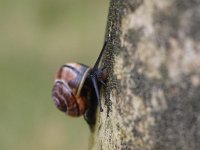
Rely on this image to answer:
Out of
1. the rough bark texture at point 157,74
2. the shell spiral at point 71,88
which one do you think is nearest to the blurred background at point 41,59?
the shell spiral at point 71,88

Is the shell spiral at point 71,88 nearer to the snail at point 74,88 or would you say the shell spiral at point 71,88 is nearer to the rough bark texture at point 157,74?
the snail at point 74,88

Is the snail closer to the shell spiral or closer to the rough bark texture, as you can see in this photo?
the shell spiral

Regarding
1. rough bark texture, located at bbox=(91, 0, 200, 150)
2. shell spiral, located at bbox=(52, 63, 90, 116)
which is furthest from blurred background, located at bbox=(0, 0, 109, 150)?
rough bark texture, located at bbox=(91, 0, 200, 150)

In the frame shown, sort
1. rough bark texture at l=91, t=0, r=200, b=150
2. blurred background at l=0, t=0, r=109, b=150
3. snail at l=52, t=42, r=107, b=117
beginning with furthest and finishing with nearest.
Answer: blurred background at l=0, t=0, r=109, b=150
snail at l=52, t=42, r=107, b=117
rough bark texture at l=91, t=0, r=200, b=150

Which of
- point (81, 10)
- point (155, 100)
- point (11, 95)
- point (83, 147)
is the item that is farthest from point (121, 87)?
point (81, 10)

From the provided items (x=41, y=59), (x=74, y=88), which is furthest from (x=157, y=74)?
(x=41, y=59)

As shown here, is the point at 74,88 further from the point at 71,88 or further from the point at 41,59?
the point at 41,59
